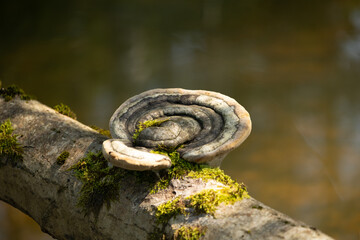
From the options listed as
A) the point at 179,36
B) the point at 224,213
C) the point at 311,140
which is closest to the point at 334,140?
the point at 311,140

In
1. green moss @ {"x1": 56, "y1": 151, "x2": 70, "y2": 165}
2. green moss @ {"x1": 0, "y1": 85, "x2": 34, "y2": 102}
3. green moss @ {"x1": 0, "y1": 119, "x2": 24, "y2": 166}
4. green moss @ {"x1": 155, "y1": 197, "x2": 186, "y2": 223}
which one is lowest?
green moss @ {"x1": 0, "y1": 119, "x2": 24, "y2": 166}

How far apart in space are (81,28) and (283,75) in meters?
4.84

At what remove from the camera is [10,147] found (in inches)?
101

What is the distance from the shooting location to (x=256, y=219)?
1.75 metres

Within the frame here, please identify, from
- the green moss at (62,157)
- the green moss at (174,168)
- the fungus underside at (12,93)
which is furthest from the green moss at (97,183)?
the fungus underside at (12,93)

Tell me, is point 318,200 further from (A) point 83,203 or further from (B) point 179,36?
(B) point 179,36

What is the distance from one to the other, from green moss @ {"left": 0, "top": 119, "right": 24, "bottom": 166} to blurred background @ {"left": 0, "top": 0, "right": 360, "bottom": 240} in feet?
9.89

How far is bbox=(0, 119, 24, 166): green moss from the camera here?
2527 mm

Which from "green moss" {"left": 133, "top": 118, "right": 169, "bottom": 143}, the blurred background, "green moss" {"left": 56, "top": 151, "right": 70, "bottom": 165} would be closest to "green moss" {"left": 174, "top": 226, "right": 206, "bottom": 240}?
"green moss" {"left": 133, "top": 118, "right": 169, "bottom": 143}

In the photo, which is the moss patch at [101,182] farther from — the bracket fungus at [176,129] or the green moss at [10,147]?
the green moss at [10,147]

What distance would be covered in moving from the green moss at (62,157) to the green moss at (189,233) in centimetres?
87

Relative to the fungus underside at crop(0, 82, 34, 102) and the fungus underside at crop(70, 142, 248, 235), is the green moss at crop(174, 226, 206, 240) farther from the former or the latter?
the fungus underside at crop(0, 82, 34, 102)

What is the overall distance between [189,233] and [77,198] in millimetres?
701

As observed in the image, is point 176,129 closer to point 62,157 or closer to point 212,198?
point 212,198
